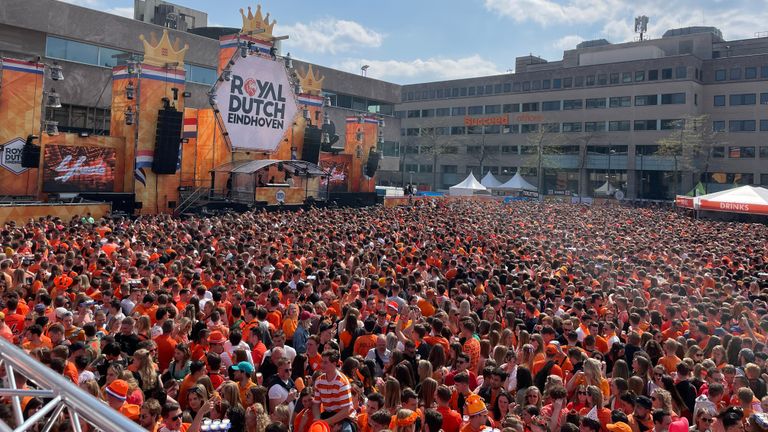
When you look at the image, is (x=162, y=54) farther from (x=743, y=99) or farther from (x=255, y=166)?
(x=743, y=99)

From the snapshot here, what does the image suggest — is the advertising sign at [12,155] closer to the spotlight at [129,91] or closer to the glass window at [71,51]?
the spotlight at [129,91]

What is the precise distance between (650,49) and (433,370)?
72.3 m

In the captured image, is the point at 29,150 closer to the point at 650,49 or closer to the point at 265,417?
the point at 265,417

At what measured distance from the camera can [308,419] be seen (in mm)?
5250

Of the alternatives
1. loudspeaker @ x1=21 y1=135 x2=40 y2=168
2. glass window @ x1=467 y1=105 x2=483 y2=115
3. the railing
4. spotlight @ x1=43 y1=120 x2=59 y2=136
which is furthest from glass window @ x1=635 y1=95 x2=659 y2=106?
the railing

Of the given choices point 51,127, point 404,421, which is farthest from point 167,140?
point 404,421

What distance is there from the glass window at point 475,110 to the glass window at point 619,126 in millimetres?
17874

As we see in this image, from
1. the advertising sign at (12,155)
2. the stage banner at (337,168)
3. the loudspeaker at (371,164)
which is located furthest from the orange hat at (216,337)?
the loudspeaker at (371,164)

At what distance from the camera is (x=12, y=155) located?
24.1 m

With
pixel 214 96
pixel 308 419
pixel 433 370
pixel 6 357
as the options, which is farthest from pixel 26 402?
pixel 214 96

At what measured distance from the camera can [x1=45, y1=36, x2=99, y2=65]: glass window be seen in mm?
37094

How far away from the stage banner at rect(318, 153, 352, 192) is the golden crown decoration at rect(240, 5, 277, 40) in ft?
32.4

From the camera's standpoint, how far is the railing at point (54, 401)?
2.38m

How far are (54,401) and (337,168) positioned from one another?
39044mm
